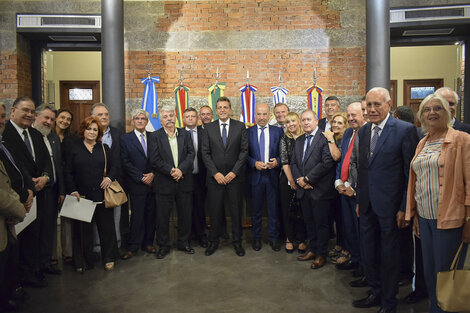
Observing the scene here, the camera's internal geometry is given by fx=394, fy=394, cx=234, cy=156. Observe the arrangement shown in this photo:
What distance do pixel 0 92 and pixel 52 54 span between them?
4640 millimetres

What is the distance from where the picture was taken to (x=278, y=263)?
4.27m

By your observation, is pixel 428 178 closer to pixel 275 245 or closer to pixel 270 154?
pixel 270 154

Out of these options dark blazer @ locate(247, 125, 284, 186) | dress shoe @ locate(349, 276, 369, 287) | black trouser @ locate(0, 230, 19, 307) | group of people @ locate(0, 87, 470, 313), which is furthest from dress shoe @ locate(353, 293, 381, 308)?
black trouser @ locate(0, 230, 19, 307)

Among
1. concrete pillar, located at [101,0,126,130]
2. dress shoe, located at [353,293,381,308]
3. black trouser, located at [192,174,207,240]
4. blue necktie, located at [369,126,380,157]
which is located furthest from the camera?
concrete pillar, located at [101,0,126,130]

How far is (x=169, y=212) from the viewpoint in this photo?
15.0ft

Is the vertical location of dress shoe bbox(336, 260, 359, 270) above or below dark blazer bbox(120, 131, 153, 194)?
below

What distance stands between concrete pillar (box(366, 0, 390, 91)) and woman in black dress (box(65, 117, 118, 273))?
13.3ft

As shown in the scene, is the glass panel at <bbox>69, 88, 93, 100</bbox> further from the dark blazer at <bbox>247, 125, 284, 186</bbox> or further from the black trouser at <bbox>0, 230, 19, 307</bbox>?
the black trouser at <bbox>0, 230, 19, 307</bbox>

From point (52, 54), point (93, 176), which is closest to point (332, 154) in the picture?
point (93, 176)

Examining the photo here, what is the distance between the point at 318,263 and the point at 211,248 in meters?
1.25

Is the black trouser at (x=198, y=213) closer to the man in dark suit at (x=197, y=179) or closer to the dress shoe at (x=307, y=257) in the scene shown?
the man in dark suit at (x=197, y=179)

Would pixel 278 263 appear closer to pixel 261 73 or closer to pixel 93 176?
pixel 93 176

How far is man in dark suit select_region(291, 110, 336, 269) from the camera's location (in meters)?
4.12

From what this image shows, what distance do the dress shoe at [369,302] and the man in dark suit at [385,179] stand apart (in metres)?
0.14
